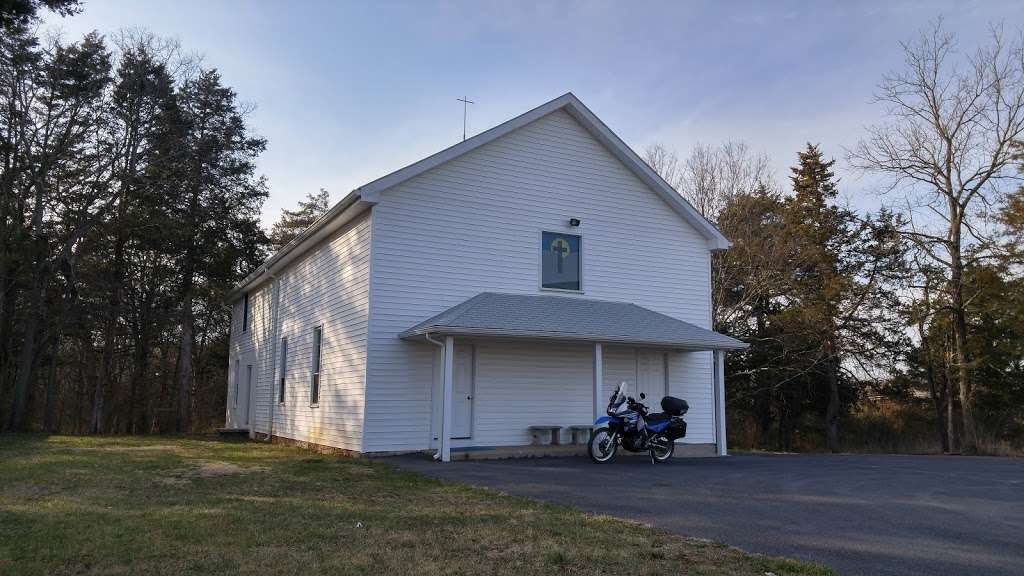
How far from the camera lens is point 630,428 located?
42.7 ft

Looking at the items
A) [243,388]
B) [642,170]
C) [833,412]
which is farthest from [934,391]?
[243,388]

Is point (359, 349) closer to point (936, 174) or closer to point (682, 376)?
point (682, 376)

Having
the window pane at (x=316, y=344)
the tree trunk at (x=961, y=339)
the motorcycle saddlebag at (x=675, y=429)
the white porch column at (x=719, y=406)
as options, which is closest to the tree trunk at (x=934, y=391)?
the tree trunk at (x=961, y=339)

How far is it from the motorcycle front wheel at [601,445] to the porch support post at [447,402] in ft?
7.99

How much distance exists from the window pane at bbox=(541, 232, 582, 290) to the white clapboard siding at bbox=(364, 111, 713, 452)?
0.18 meters

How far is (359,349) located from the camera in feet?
45.9

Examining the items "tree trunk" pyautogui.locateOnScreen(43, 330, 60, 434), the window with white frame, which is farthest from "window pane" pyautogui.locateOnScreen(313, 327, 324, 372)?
"tree trunk" pyautogui.locateOnScreen(43, 330, 60, 434)

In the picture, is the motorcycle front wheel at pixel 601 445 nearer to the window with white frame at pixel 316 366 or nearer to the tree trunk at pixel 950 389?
the window with white frame at pixel 316 366

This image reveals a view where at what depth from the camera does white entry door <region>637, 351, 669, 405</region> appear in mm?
16234

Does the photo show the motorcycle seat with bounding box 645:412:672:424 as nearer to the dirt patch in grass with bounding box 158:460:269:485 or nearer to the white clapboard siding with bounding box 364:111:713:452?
the white clapboard siding with bounding box 364:111:713:452

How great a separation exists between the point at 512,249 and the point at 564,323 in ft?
7.18

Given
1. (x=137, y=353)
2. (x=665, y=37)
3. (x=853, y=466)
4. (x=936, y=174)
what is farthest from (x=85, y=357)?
(x=936, y=174)

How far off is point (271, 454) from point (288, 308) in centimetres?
548

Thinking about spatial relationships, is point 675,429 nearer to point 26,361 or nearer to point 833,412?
point 833,412
